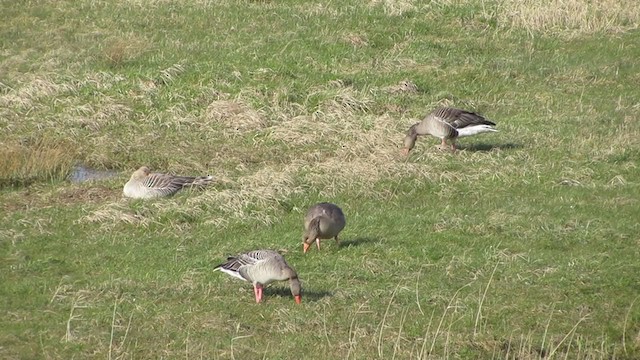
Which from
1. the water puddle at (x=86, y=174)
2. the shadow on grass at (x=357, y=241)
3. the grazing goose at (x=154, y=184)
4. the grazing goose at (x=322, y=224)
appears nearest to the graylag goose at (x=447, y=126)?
the grazing goose at (x=154, y=184)

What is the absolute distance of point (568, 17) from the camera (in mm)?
27875

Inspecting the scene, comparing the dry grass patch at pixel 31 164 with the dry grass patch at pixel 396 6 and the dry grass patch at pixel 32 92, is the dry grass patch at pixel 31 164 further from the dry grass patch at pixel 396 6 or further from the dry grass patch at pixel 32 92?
the dry grass patch at pixel 396 6

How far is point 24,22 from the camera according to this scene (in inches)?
1114

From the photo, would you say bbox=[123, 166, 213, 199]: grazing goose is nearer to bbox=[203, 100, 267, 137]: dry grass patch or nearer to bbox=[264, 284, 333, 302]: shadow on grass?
bbox=[203, 100, 267, 137]: dry grass patch

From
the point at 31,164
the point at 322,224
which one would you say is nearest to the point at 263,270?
the point at 322,224

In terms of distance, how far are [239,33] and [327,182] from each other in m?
9.22

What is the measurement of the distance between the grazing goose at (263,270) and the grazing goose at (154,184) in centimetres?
416

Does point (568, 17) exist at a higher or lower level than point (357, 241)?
lower

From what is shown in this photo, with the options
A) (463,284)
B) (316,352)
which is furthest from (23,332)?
(463,284)

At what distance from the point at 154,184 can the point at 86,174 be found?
95.8 inches

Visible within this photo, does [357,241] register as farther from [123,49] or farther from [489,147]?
[123,49]

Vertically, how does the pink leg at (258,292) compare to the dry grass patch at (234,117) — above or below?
above

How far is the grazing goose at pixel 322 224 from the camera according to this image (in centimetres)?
1538

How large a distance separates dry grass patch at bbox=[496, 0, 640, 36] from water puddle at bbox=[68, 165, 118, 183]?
1144cm
